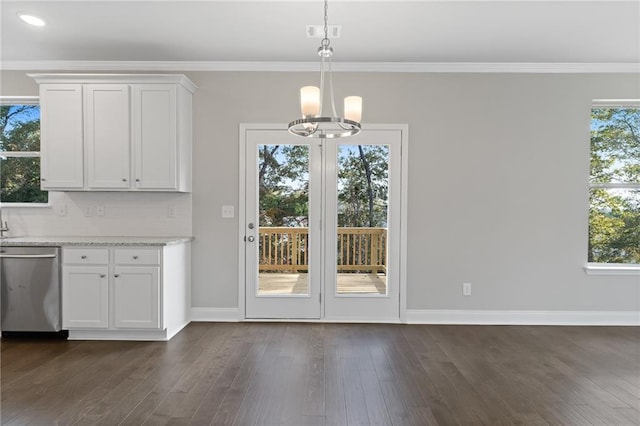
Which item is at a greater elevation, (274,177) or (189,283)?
(274,177)

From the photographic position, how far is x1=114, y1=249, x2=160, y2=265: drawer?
359 cm

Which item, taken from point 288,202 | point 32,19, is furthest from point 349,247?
point 32,19

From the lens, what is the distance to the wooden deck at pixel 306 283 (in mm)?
4246

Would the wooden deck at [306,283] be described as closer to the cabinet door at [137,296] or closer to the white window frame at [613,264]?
the cabinet door at [137,296]

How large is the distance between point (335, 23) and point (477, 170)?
2113 mm

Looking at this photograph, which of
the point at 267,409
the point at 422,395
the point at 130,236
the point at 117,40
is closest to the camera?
the point at 267,409

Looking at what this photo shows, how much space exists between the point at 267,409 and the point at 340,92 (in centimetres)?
310

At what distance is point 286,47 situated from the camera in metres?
3.76

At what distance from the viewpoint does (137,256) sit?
3.59 m

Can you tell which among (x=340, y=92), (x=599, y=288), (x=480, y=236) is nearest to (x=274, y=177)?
(x=340, y=92)

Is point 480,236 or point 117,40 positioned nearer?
point 117,40

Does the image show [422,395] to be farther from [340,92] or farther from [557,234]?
[340,92]

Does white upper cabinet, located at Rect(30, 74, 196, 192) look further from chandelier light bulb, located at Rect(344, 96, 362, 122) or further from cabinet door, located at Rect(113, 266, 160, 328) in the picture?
chandelier light bulb, located at Rect(344, 96, 362, 122)

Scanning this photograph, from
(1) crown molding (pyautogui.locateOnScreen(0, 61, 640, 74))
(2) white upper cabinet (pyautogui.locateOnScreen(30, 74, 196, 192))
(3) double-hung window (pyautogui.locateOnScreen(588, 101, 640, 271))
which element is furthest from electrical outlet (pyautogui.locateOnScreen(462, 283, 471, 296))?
(2) white upper cabinet (pyautogui.locateOnScreen(30, 74, 196, 192))
